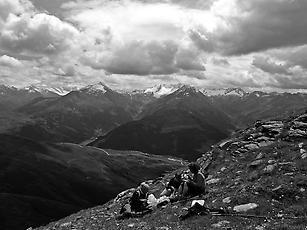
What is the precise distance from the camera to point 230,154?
4269 cm

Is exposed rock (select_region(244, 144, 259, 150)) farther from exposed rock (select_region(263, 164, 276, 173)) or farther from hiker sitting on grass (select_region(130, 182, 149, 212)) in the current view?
hiker sitting on grass (select_region(130, 182, 149, 212))

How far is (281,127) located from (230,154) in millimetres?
6709

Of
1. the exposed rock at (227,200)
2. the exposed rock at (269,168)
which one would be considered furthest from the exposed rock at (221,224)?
the exposed rock at (269,168)

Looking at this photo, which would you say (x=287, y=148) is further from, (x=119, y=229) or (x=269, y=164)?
(x=119, y=229)

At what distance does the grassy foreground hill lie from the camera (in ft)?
73.6

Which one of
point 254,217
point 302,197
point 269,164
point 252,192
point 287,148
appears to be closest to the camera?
point 254,217

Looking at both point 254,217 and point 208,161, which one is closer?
point 254,217

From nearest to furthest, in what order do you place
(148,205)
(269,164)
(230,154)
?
1. (148,205)
2. (269,164)
3. (230,154)

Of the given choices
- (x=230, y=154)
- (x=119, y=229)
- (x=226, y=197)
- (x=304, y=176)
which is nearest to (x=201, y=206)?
(x=226, y=197)

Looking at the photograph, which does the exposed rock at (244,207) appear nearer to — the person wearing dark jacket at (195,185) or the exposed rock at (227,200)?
the exposed rock at (227,200)

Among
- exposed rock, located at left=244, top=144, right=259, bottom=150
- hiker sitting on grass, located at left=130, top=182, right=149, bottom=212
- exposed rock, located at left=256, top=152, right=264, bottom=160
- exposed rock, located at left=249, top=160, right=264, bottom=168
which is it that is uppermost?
exposed rock, located at left=244, top=144, right=259, bottom=150

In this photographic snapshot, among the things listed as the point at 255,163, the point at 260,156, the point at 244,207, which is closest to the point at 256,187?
the point at 244,207

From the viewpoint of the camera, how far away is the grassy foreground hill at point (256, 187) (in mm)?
22422

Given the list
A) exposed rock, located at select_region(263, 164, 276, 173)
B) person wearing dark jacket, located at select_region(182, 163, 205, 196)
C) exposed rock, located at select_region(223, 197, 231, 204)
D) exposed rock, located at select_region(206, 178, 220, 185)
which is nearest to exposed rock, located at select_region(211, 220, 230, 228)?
exposed rock, located at select_region(223, 197, 231, 204)
